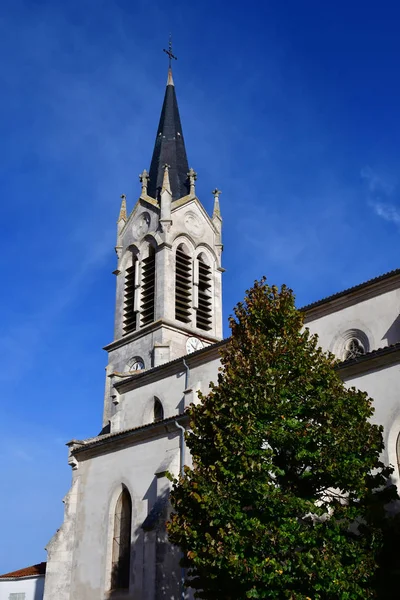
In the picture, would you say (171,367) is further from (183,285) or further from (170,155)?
(170,155)

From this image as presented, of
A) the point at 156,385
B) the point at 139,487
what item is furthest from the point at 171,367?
the point at 139,487

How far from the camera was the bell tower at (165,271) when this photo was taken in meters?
32.8

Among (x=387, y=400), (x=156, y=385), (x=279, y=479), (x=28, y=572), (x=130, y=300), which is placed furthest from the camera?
(x=130, y=300)

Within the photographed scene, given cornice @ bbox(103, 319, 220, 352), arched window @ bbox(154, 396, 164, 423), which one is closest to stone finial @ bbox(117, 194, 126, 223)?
cornice @ bbox(103, 319, 220, 352)

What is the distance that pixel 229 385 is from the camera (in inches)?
497

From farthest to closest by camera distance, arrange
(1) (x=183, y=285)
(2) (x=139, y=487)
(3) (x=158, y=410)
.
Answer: (1) (x=183, y=285) < (3) (x=158, y=410) < (2) (x=139, y=487)

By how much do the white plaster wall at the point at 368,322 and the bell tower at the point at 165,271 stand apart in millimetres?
11325

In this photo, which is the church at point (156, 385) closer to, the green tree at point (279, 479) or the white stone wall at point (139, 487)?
the white stone wall at point (139, 487)

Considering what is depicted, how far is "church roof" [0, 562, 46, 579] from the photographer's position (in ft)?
91.6

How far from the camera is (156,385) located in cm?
2692

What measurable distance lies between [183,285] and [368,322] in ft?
51.6

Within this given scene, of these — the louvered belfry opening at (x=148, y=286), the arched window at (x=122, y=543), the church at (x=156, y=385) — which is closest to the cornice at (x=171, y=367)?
the church at (x=156, y=385)

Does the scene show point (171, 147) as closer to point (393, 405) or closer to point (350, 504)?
point (393, 405)

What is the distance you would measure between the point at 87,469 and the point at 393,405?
40.0ft
